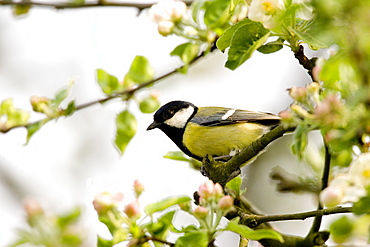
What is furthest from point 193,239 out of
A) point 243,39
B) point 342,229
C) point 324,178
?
point 324,178

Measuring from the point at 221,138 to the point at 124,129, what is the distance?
3.52 ft

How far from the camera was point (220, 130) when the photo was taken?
11.1ft

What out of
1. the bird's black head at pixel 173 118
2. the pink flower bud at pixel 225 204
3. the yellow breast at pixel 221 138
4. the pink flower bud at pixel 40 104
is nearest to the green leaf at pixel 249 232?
the pink flower bud at pixel 225 204

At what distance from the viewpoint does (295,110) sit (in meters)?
1.34

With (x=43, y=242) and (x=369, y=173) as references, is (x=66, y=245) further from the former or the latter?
(x=369, y=173)

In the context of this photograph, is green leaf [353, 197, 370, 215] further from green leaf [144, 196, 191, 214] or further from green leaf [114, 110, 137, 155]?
green leaf [114, 110, 137, 155]

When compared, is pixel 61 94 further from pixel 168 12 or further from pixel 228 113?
pixel 228 113

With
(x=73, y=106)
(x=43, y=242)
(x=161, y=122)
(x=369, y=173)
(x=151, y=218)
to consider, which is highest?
(x=369, y=173)

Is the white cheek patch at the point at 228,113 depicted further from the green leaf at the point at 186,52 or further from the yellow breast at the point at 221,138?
the green leaf at the point at 186,52

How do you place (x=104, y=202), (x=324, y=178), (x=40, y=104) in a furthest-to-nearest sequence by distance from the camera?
(x=40, y=104) → (x=324, y=178) → (x=104, y=202)

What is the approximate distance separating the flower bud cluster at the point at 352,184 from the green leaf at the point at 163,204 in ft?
1.55

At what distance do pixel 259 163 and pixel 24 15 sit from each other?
3128mm

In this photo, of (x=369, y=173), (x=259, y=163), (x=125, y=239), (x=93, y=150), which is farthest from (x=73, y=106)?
(x=93, y=150)

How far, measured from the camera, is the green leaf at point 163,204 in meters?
1.64
